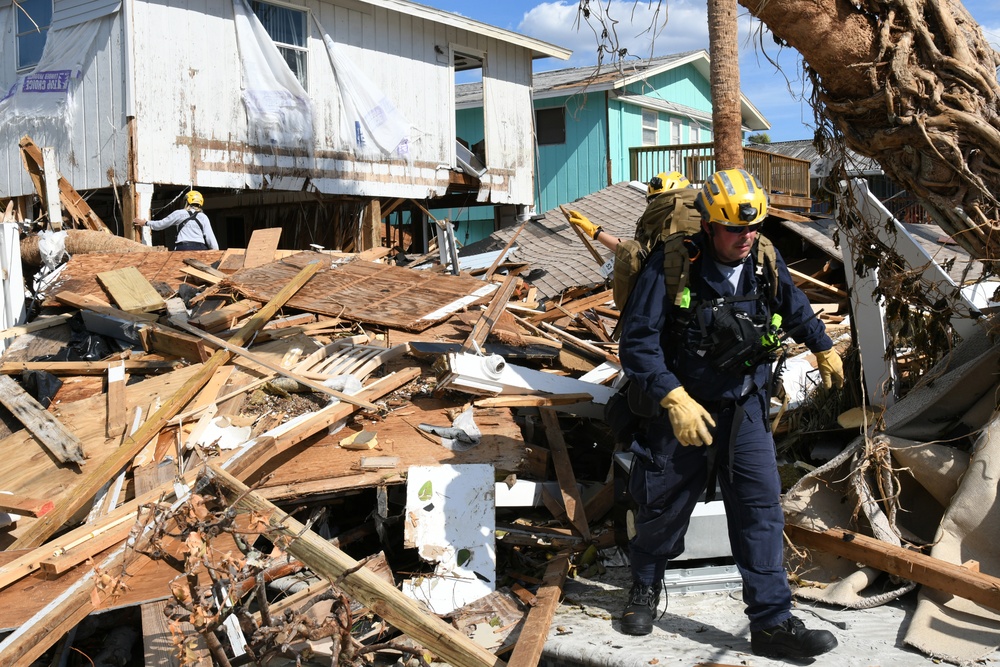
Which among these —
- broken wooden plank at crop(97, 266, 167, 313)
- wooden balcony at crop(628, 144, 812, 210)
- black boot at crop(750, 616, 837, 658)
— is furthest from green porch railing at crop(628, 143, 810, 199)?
black boot at crop(750, 616, 837, 658)

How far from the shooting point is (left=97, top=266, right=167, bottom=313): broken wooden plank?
7.78 meters

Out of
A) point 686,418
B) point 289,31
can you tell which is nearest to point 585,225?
point 686,418

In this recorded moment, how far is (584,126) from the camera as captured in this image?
71.4ft

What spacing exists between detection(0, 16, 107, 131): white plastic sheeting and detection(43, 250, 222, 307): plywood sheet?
4.17 m

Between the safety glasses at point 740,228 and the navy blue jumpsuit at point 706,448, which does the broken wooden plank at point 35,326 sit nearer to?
the navy blue jumpsuit at point 706,448

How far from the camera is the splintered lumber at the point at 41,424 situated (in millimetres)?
5234

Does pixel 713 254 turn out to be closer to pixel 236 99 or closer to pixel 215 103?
pixel 215 103

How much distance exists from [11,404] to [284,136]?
8.06 metres

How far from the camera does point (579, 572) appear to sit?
4840mm

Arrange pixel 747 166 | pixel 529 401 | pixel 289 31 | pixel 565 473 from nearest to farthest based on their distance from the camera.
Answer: pixel 565 473 < pixel 529 401 < pixel 289 31 < pixel 747 166

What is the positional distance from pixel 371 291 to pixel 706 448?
502 cm

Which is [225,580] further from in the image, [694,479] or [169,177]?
[169,177]

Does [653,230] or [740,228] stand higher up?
[653,230]

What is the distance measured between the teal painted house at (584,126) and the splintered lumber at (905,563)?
1690 centimetres
